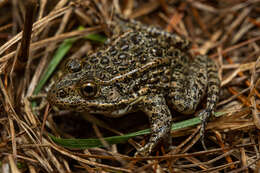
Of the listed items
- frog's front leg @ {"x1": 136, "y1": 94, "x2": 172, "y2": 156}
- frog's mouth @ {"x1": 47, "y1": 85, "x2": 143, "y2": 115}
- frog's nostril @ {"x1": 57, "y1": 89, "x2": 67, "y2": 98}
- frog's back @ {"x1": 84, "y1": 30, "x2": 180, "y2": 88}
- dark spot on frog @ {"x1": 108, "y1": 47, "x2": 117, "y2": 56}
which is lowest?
frog's front leg @ {"x1": 136, "y1": 94, "x2": 172, "y2": 156}

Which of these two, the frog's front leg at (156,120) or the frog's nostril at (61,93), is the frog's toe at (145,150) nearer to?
the frog's front leg at (156,120)

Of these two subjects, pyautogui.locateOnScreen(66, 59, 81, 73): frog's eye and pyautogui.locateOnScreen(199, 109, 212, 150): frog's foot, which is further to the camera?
pyautogui.locateOnScreen(66, 59, 81, 73): frog's eye

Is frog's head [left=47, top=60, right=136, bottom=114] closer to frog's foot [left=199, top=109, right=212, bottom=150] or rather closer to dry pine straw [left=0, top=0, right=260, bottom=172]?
dry pine straw [left=0, top=0, right=260, bottom=172]

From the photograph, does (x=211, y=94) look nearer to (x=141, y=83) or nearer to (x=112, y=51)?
(x=141, y=83)

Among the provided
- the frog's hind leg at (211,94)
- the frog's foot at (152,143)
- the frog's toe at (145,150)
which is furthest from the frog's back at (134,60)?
the frog's toe at (145,150)

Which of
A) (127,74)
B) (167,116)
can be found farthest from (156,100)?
(127,74)

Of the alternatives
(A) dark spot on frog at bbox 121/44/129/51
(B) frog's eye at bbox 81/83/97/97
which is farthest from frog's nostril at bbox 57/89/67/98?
(A) dark spot on frog at bbox 121/44/129/51

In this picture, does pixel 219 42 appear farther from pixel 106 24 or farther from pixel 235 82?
pixel 106 24

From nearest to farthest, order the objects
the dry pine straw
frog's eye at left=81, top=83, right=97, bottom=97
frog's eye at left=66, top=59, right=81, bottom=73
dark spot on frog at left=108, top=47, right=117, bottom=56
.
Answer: the dry pine straw
frog's eye at left=81, top=83, right=97, bottom=97
frog's eye at left=66, top=59, right=81, bottom=73
dark spot on frog at left=108, top=47, right=117, bottom=56
